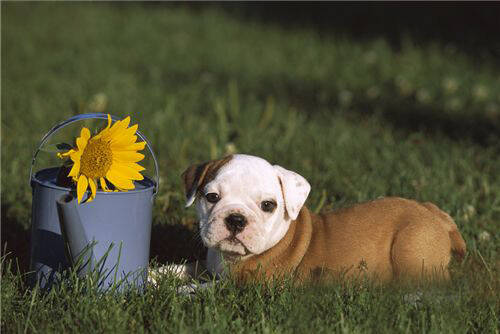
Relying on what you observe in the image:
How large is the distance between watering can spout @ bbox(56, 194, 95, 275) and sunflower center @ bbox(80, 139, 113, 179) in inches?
4.5

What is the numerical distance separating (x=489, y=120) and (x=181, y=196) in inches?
124

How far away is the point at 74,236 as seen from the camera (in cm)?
269

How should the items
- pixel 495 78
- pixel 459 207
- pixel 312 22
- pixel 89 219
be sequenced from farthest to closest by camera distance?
pixel 312 22 → pixel 495 78 → pixel 459 207 → pixel 89 219

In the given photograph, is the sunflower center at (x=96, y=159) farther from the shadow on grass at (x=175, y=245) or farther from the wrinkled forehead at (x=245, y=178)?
the shadow on grass at (x=175, y=245)

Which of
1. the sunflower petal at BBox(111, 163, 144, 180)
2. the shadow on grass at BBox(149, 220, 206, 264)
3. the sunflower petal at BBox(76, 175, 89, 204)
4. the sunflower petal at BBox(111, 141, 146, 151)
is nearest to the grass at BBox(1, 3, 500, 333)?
the shadow on grass at BBox(149, 220, 206, 264)

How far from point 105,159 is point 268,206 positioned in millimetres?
660

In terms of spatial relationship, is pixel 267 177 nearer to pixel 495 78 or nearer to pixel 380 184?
pixel 380 184

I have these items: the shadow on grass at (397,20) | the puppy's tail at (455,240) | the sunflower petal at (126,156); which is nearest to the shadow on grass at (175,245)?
the sunflower petal at (126,156)

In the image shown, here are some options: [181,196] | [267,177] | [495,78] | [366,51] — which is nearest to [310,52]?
[366,51]

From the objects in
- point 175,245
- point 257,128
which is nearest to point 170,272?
point 175,245

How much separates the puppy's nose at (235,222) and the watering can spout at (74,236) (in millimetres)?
515

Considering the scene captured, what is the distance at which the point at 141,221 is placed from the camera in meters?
2.91

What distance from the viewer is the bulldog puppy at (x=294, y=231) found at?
2.90 m

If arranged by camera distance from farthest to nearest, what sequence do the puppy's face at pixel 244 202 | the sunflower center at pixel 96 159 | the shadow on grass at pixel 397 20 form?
the shadow on grass at pixel 397 20 → the puppy's face at pixel 244 202 → the sunflower center at pixel 96 159
